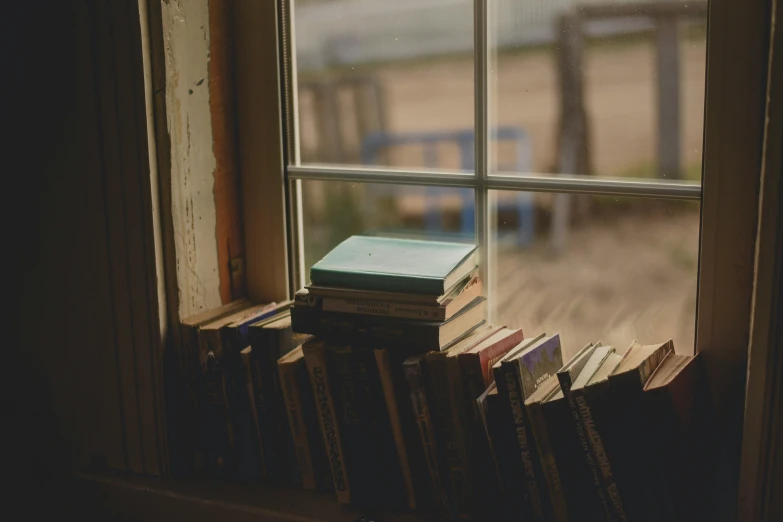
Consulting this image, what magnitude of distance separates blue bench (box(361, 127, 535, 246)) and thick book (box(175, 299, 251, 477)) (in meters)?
0.42

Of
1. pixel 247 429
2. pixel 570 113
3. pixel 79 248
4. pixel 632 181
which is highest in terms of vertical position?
pixel 570 113

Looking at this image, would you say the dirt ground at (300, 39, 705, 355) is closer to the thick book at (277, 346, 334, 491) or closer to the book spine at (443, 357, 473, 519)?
Answer: the book spine at (443, 357, 473, 519)

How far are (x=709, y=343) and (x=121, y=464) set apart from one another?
3.63 ft

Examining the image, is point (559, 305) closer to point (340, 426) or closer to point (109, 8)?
point (340, 426)

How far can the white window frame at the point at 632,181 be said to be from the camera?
1.24 m

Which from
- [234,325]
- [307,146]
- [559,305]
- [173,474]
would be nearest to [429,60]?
[307,146]

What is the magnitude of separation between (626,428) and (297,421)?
57 cm

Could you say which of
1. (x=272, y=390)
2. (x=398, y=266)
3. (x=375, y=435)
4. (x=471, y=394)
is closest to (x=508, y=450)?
(x=471, y=394)

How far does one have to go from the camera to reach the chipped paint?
5.02ft

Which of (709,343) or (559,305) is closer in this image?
(709,343)

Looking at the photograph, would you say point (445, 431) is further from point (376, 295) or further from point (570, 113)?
point (570, 113)

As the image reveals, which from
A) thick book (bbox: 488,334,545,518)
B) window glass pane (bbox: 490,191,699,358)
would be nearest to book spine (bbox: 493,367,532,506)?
thick book (bbox: 488,334,545,518)

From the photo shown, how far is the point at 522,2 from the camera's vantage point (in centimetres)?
141

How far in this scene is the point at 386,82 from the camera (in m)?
1.55
